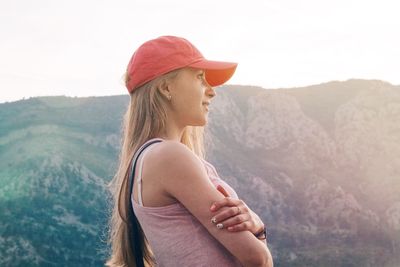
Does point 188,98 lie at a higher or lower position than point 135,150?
higher

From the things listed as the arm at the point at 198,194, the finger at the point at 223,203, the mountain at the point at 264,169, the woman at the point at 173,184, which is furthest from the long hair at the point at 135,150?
the mountain at the point at 264,169

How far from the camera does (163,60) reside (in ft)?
5.91

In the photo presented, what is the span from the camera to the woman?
152cm

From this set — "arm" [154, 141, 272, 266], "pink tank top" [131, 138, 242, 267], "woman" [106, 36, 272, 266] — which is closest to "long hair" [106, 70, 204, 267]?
"woman" [106, 36, 272, 266]

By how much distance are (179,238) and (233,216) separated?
182mm

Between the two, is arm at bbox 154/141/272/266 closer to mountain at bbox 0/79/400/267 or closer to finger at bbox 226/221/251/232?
finger at bbox 226/221/251/232

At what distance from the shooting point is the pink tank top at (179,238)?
154cm

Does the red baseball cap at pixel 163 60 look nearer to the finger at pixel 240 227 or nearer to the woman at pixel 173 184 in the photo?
the woman at pixel 173 184

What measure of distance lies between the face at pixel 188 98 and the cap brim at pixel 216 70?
0.03m

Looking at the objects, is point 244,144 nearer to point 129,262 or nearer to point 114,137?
point 114,137

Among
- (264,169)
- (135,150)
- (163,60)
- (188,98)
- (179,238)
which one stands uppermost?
(163,60)

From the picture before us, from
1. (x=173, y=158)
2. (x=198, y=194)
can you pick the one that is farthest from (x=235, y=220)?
(x=173, y=158)

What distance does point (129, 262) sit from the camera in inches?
72.1

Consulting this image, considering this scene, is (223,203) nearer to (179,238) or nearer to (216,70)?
(179,238)
